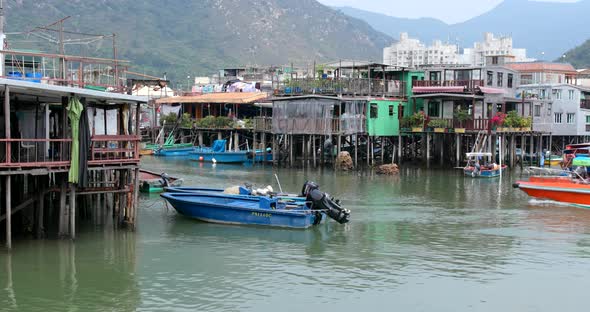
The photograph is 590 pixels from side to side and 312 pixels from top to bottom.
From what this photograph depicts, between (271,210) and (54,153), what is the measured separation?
24.0 feet

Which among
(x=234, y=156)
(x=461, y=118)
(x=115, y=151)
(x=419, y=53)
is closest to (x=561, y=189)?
(x=461, y=118)

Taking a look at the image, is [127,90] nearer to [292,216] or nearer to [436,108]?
[292,216]

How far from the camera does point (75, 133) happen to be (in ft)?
69.9

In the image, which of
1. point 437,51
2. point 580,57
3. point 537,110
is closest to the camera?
point 537,110

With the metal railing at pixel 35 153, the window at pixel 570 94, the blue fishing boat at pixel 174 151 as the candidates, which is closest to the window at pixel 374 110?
the blue fishing boat at pixel 174 151

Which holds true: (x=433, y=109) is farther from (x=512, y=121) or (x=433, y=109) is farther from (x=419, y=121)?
(x=512, y=121)

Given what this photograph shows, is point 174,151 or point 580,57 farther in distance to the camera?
point 580,57

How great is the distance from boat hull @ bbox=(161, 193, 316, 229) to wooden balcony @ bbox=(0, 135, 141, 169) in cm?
372

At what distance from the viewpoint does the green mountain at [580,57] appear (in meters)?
115

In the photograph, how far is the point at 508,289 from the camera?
1898 centimetres

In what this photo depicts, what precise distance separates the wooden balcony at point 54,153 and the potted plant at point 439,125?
29279 mm

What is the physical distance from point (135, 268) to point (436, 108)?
114ft

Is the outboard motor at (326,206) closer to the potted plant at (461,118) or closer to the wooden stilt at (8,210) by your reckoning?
the wooden stilt at (8,210)

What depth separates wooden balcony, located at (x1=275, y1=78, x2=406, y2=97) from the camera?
50281 millimetres
